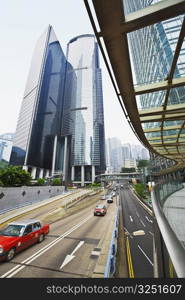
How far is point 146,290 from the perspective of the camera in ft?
5.20

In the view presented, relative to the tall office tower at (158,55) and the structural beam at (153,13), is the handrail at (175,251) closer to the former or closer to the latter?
the structural beam at (153,13)

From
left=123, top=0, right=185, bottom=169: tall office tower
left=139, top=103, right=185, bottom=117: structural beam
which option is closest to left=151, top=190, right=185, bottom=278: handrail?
left=123, top=0, right=185, bottom=169: tall office tower

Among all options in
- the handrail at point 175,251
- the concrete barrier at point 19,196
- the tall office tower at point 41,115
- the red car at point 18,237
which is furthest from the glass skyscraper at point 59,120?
the handrail at point 175,251

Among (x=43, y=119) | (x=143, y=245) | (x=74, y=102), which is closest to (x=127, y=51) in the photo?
(x=143, y=245)

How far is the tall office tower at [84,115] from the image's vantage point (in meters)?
98.9

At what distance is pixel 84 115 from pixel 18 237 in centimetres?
10319

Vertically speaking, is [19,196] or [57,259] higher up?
[19,196]

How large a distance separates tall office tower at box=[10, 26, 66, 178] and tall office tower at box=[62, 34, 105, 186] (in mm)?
12225

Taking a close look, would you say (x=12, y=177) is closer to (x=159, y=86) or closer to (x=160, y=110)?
(x=160, y=110)

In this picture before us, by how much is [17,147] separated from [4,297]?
3377 inches

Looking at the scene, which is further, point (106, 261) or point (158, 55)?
point (158, 55)

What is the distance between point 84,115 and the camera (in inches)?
4131

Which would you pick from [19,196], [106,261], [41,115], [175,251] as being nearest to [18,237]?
[106,261]

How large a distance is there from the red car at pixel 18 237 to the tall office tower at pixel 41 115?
69806 millimetres
